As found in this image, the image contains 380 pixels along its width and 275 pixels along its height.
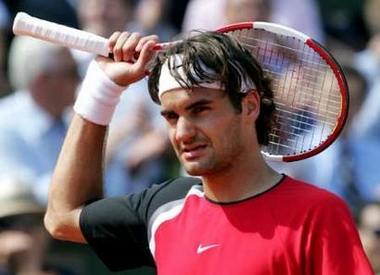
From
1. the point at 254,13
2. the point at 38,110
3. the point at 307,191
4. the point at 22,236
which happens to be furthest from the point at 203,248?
the point at 254,13

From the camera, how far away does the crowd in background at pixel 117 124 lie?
22.6 feet

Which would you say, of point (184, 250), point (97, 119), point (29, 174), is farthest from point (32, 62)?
point (184, 250)

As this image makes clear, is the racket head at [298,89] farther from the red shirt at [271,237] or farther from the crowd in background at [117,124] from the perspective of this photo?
the crowd in background at [117,124]

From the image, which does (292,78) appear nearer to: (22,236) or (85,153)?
(85,153)

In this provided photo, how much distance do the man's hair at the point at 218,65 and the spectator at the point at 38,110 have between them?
11.9ft

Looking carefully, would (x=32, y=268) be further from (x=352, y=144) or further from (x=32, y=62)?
(x=352, y=144)

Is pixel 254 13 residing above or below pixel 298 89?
below

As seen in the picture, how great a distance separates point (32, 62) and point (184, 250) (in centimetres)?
404

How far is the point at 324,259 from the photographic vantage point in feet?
12.1

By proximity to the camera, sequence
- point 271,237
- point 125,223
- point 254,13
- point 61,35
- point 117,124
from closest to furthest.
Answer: point 271,237, point 125,223, point 61,35, point 117,124, point 254,13

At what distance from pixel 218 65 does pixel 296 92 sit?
19.9 inches

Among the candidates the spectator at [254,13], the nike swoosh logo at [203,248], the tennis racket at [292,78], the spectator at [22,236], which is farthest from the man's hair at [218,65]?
the spectator at [254,13]

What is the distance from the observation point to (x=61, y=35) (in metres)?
4.36

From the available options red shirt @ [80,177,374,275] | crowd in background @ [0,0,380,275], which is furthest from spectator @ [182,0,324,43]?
red shirt @ [80,177,374,275]
